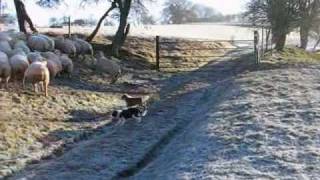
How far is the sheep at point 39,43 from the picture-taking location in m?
23.6

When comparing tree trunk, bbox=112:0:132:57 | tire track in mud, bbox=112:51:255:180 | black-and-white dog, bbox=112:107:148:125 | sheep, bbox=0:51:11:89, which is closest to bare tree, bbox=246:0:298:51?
tree trunk, bbox=112:0:132:57

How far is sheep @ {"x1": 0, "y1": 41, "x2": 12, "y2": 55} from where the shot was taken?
19566 millimetres

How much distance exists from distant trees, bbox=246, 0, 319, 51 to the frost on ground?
15.5 metres

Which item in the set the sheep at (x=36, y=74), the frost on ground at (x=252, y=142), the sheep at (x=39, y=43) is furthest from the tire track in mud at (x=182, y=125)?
the sheep at (x=39, y=43)

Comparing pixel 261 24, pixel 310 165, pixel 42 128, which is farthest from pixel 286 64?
pixel 310 165

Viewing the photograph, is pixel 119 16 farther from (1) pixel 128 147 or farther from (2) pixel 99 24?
(1) pixel 128 147

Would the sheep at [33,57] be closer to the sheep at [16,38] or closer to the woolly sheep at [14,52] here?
the woolly sheep at [14,52]

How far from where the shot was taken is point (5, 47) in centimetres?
2020

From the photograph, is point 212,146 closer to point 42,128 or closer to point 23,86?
point 42,128

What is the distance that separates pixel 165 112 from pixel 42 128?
3798 millimetres

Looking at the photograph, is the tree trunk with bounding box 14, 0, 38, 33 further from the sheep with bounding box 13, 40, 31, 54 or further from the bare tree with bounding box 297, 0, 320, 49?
the bare tree with bounding box 297, 0, 320, 49

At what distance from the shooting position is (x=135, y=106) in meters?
17.1

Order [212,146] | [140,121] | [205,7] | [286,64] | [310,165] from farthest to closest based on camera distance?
1. [205,7]
2. [286,64]
3. [140,121]
4. [212,146]
5. [310,165]

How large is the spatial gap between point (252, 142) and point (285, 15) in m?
21.7
